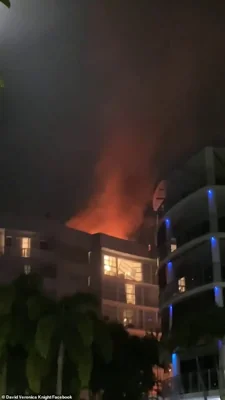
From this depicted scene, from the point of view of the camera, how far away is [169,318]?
121 feet

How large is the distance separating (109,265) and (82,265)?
2.35m

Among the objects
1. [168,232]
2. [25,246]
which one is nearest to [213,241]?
[168,232]

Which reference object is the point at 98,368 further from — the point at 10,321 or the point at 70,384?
the point at 10,321

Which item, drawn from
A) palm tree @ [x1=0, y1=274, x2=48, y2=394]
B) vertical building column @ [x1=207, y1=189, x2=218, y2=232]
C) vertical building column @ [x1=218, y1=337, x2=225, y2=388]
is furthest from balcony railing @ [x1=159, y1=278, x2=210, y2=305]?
palm tree @ [x1=0, y1=274, x2=48, y2=394]

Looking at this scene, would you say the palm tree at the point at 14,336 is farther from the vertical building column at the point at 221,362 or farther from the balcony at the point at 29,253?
the balcony at the point at 29,253

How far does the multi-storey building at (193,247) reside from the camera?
32.2 metres

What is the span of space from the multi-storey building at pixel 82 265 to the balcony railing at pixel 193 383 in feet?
42.7

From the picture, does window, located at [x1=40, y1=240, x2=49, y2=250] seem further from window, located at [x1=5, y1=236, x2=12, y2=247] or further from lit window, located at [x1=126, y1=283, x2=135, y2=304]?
lit window, located at [x1=126, y1=283, x2=135, y2=304]

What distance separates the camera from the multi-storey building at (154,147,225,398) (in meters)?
32.2

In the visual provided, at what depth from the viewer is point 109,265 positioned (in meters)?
47.9

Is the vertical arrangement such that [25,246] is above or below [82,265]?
above
